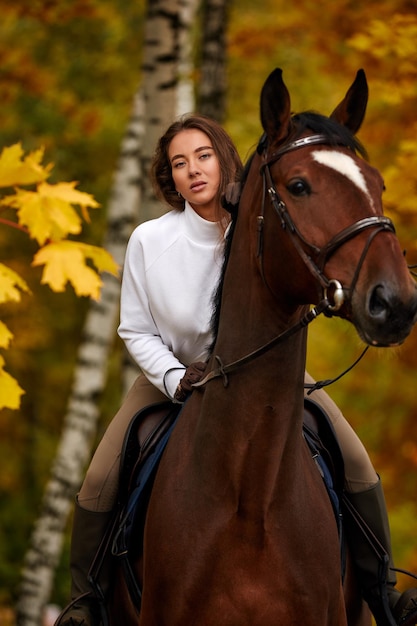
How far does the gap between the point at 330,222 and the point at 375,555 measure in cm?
194

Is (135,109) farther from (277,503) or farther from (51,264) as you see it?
(277,503)

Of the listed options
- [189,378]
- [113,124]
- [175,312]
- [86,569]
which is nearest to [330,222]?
[189,378]

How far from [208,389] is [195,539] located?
21.9 inches

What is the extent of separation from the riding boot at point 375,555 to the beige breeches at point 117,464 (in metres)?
0.08

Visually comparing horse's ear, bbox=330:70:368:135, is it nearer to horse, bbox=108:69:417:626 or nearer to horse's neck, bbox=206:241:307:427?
horse, bbox=108:69:417:626

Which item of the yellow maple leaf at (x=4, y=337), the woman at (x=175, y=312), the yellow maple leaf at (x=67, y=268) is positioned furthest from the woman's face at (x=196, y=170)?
the yellow maple leaf at (x=4, y=337)

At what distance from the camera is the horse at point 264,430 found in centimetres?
336

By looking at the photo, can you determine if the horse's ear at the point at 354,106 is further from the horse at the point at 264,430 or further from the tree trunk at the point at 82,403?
the tree trunk at the point at 82,403

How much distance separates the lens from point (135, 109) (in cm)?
1084

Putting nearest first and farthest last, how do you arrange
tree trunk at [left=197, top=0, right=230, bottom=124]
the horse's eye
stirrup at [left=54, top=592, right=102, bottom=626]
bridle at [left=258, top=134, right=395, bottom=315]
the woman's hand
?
bridle at [left=258, top=134, right=395, bottom=315] → the horse's eye → the woman's hand → stirrup at [left=54, top=592, right=102, bottom=626] → tree trunk at [left=197, top=0, right=230, bottom=124]

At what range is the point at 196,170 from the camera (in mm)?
4332

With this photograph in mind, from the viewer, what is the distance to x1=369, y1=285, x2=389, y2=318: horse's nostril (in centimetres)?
296

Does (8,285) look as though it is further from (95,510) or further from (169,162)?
(95,510)

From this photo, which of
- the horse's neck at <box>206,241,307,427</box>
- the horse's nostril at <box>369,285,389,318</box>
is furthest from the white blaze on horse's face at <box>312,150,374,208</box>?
the horse's neck at <box>206,241,307,427</box>
